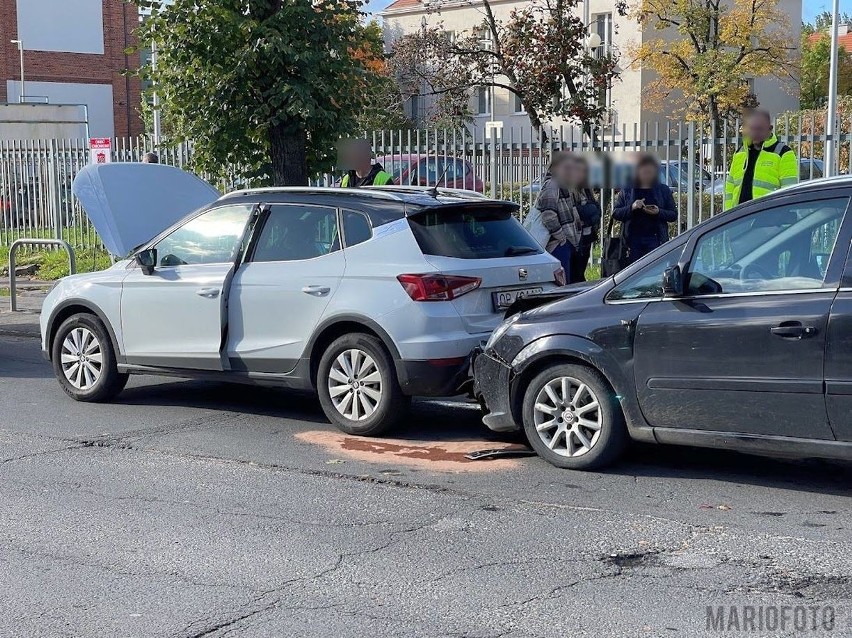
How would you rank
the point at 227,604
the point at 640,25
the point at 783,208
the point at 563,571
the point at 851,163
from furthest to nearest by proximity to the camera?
the point at 640,25
the point at 851,163
the point at 783,208
the point at 563,571
the point at 227,604

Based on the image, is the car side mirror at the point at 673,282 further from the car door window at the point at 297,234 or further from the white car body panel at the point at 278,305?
the car door window at the point at 297,234

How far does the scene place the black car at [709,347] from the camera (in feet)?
19.9

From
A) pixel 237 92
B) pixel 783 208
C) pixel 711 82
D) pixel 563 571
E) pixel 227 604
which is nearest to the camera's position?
pixel 227 604

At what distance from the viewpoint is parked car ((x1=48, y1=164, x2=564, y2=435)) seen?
25.5 feet

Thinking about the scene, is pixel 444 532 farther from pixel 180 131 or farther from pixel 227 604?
pixel 180 131

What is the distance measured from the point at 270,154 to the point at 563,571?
32.4ft

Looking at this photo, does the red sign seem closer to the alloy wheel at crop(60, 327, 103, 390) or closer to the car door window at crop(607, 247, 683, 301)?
the alloy wheel at crop(60, 327, 103, 390)

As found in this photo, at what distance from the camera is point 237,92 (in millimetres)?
Result: 13531

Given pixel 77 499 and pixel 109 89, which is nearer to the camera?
pixel 77 499

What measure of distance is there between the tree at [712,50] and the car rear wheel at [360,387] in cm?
2759

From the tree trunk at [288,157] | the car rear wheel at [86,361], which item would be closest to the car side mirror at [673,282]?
the car rear wheel at [86,361]

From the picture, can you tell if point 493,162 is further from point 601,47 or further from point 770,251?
point 601,47

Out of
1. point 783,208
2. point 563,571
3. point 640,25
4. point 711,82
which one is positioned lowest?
point 563,571

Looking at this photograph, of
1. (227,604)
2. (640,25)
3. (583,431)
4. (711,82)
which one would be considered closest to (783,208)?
(583,431)
